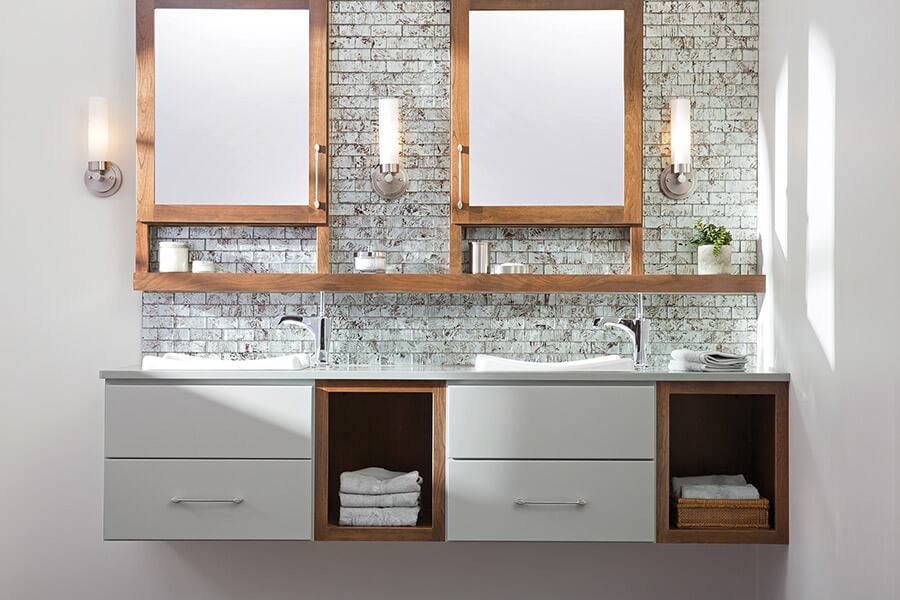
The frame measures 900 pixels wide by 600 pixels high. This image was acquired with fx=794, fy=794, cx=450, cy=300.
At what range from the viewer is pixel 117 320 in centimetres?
281

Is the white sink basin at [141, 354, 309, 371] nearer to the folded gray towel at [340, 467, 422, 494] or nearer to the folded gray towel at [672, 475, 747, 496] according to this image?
the folded gray towel at [340, 467, 422, 494]

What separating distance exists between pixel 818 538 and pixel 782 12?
5.28 ft

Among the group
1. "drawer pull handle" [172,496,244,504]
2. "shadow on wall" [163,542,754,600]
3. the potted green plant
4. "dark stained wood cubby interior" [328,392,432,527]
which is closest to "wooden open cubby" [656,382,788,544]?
"shadow on wall" [163,542,754,600]

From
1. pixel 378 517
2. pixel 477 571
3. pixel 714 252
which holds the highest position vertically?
pixel 714 252

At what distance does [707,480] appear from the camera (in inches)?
102

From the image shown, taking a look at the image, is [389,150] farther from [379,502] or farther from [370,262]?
[379,502]

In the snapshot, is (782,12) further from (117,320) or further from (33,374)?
(33,374)

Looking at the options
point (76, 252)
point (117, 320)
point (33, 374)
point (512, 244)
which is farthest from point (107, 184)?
point (512, 244)

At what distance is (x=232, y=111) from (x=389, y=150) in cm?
56

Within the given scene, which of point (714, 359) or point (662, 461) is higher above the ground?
point (714, 359)

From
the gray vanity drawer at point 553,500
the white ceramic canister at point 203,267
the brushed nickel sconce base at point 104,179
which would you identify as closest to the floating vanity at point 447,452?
the gray vanity drawer at point 553,500

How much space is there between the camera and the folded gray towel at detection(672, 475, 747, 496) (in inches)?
99.5

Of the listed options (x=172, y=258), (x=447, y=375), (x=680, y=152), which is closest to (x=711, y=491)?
(x=447, y=375)

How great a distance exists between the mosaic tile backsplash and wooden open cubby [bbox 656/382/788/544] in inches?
8.7
